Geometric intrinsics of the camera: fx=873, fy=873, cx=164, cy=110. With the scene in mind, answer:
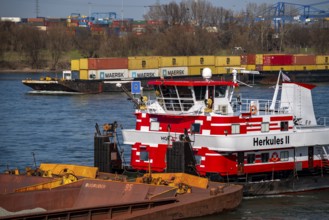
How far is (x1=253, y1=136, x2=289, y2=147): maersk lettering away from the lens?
26.7m

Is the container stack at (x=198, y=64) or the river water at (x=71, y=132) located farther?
the container stack at (x=198, y=64)

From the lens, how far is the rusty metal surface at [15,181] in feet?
80.4

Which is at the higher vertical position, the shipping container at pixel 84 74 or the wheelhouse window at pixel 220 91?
the shipping container at pixel 84 74

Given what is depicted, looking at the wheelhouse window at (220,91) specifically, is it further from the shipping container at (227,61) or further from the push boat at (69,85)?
the shipping container at (227,61)

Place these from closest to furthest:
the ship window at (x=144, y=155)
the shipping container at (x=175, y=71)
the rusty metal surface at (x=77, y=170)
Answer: the rusty metal surface at (x=77, y=170)
the ship window at (x=144, y=155)
the shipping container at (x=175, y=71)

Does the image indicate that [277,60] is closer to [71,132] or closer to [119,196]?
[71,132]

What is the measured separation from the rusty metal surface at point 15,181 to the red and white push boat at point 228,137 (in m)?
4.05

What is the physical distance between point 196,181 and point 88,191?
3.03 m

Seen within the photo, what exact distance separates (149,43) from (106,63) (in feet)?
130

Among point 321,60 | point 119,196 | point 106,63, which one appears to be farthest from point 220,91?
point 321,60

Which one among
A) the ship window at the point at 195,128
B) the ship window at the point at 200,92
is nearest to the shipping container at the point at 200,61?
the ship window at the point at 200,92

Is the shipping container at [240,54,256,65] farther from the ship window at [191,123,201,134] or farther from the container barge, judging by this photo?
the ship window at [191,123,201,134]

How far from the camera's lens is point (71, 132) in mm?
45469

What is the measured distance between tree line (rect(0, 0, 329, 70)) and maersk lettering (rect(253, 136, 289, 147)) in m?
86.2
